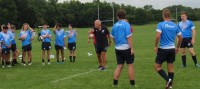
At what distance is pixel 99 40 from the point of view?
53.9ft

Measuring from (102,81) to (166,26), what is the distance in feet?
10.2

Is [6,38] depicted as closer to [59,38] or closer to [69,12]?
[59,38]

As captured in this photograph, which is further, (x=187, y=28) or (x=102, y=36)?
(x=102, y=36)

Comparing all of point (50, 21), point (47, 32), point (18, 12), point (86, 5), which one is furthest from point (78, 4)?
point (47, 32)

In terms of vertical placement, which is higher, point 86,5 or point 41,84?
point 86,5

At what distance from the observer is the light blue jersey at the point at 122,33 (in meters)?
11.2

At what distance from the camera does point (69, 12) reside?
462 feet

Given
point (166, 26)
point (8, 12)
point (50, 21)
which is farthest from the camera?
point (50, 21)

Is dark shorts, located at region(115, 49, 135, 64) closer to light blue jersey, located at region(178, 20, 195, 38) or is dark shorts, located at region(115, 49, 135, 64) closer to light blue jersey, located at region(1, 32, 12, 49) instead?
light blue jersey, located at region(178, 20, 195, 38)

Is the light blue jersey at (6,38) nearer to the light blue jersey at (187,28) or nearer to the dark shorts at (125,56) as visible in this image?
the light blue jersey at (187,28)

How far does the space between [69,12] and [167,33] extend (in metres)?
131

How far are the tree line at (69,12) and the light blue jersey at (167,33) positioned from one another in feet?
325

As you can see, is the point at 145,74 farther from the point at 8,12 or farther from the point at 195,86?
the point at 8,12

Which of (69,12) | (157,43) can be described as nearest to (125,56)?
(157,43)
